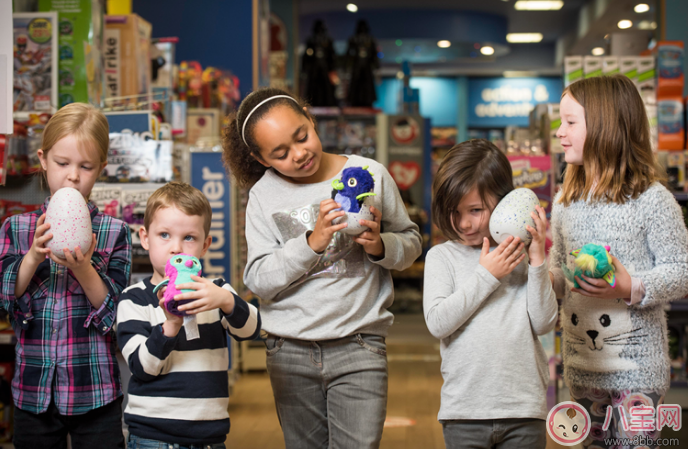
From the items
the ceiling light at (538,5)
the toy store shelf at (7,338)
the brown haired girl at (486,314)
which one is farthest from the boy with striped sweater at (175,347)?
the ceiling light at (538,5)

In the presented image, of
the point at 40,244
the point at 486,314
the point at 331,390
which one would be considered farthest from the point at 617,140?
the point at 40,244

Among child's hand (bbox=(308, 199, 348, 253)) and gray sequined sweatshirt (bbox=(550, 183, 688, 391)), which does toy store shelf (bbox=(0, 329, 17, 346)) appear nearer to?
child's hand (bbox=(308, 199, 348, 253))

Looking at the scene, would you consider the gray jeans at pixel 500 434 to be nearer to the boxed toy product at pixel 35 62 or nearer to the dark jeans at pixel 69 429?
the dark jeans at pixel 69 429

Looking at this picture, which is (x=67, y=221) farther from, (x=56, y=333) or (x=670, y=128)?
(x=670, y=128)

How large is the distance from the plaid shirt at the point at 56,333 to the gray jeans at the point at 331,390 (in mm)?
494

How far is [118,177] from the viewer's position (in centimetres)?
268

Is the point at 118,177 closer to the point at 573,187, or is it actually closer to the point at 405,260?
the point at 405,260

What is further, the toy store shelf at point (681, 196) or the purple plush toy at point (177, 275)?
the toy store shelf at point (681, 196)

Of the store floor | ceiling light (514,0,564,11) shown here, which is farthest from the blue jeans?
ceiling light (514,0,564,11)

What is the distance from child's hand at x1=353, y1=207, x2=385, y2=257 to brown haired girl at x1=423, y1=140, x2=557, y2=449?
0.52 ft

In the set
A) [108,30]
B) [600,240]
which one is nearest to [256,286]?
[600,240]

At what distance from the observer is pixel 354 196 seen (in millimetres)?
1510

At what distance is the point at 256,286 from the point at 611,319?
3.16ft

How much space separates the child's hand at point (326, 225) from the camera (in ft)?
4.86
